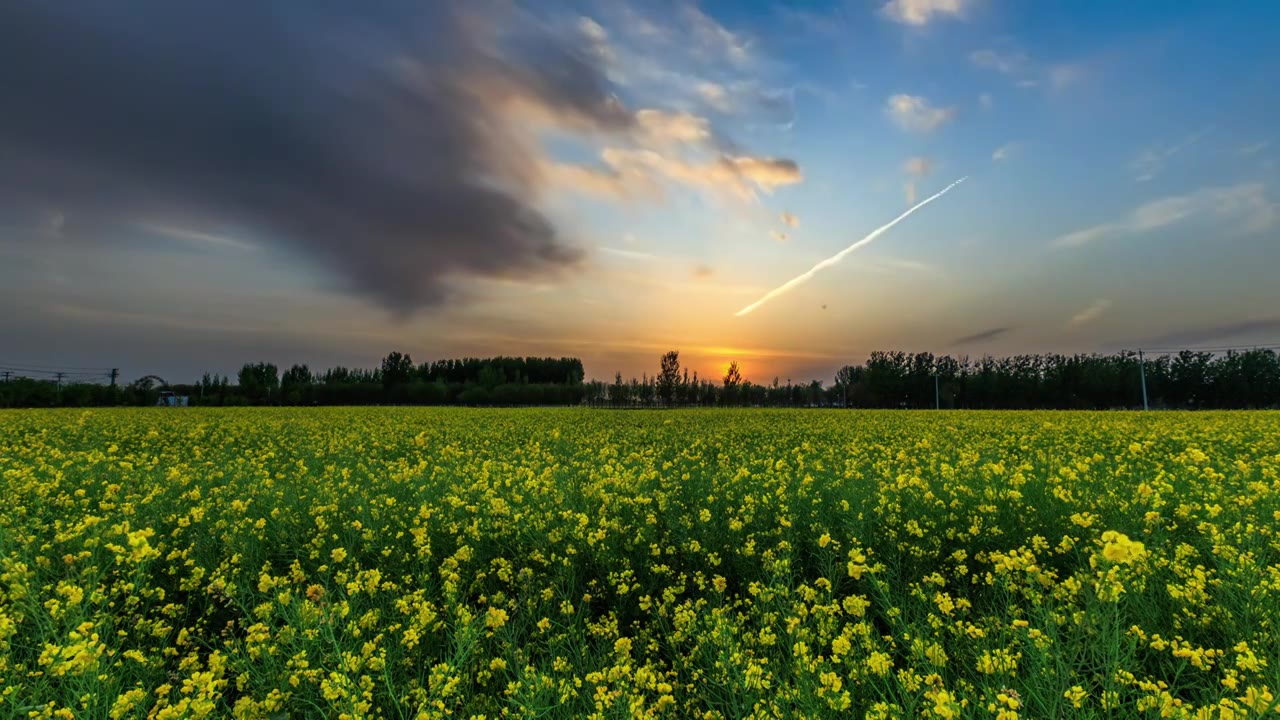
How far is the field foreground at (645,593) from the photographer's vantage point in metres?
2.90

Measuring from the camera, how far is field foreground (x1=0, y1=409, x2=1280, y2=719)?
2900 mm

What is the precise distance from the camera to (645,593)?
15.5 feet

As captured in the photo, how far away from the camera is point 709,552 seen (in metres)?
5.04

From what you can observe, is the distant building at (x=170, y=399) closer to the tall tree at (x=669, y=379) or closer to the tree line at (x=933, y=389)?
the tree line at (x=933, y=389)

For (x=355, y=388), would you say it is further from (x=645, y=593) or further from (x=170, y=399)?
(x=645, y=593)

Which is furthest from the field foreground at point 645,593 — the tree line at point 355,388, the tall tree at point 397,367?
the tall tree at point 397,367

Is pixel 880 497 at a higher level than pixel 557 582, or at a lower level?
higher

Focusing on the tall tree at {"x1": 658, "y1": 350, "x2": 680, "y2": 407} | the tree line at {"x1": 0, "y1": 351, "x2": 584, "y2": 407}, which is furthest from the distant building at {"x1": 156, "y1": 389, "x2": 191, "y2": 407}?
the tall tree at {"x1": 658, "y1": 350, "x2": 680, "y2": 407}

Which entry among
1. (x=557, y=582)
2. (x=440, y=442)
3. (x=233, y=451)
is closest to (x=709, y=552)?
(x=557, y=582)

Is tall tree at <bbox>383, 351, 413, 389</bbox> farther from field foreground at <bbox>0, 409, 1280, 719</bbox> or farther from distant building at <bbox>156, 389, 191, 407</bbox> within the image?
field foreground at <bbox>0, 409, 1280, 719</bbox>

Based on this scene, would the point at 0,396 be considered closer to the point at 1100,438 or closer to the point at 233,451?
the point at 233,451

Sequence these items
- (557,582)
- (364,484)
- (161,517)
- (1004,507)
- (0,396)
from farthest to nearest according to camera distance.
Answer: (0,396)
(364,484)
(161,517)
(1004,507)
(557,582)

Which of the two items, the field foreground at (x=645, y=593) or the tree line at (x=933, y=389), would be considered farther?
the tree line at (x=933, y=389)

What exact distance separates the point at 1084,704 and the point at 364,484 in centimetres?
831
